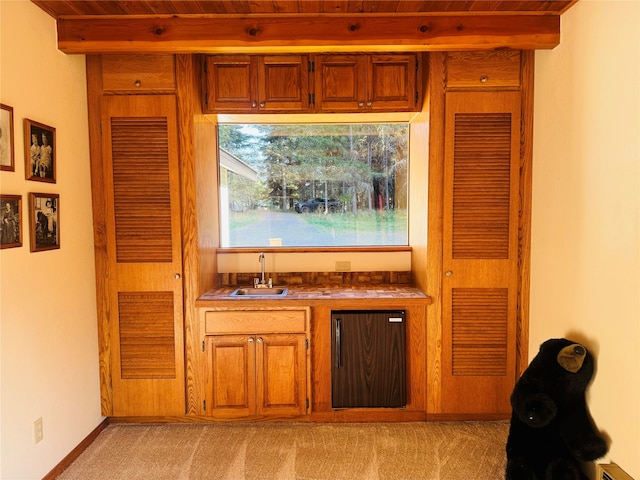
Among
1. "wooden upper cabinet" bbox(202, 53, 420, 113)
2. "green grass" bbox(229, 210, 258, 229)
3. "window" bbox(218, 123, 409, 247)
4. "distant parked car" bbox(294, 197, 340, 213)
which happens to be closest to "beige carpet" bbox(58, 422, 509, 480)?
"window" bbox(218, 123, 409, 247)

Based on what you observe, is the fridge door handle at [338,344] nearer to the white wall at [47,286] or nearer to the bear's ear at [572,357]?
the bear's ear at [572,357]

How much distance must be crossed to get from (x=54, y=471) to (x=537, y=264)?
3.05m

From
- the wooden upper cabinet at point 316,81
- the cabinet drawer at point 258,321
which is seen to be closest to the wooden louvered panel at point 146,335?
A: the cabinet drawer at point 258,321

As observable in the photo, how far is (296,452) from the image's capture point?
7.96 feet

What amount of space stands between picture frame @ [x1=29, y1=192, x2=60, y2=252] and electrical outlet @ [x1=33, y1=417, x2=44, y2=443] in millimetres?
889

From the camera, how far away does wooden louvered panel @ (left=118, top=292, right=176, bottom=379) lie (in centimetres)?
266

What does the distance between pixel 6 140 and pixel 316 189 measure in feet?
6.66

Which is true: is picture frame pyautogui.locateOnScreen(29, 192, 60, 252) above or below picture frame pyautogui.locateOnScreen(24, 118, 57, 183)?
below

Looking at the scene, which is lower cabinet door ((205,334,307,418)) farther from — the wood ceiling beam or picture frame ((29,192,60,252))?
the wood ceiling beam

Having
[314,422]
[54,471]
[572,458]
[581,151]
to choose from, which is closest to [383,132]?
[581,151]

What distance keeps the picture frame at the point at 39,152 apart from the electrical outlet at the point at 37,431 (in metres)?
1.25

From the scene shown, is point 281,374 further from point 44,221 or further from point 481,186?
point 481,186

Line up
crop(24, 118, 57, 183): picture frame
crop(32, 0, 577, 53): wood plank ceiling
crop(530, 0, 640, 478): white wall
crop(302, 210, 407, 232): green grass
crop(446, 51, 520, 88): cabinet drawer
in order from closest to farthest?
crop(530, 0, 640, 478): white wall, crop(24, 118, 57, 183): picture frame, crop(32, 0, 577, 53): wood plank ceiling, crop(446, 51, 520, 88): cabinet drawer, crop(302, 210, 407, 232): green grass

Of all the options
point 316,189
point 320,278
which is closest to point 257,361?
point 320,278
